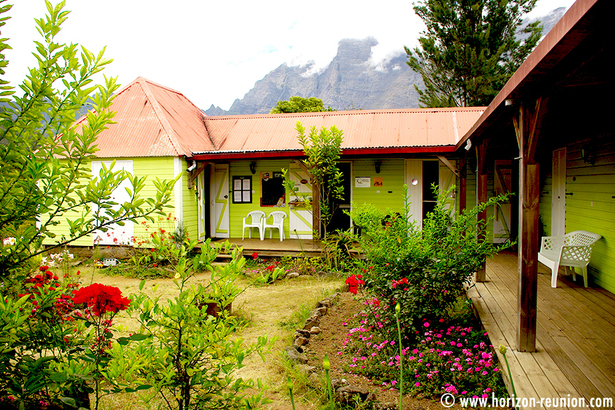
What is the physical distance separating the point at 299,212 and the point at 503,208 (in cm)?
527

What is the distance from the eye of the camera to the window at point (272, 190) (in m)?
10.4

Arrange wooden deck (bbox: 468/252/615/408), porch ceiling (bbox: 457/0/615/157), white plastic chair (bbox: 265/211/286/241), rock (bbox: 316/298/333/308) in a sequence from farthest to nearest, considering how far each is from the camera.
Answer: white plastic chair (bbox: 265/211/286/241), rock (bbox: 316/298/333/308), wooden deck (bbox: 468/252/615/408), porch ceiling (bbox: 457/0/615/157)

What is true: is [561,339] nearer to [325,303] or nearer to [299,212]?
[325,303]

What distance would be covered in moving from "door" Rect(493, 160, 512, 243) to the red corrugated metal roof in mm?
7857


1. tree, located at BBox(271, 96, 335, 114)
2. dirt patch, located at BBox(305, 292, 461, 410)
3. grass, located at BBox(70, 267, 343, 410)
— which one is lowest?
grass, located at BBox(70, 267, 343, 410)

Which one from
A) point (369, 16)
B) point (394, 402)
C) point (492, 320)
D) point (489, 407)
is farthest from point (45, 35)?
point (369, 16)

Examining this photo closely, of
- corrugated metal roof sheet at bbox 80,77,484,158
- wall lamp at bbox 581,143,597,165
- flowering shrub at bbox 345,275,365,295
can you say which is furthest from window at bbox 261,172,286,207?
wall lamp at bbox 581,143,597,165

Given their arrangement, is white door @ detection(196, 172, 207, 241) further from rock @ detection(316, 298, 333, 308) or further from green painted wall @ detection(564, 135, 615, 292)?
green painted wall @ detection(564, 135, 615, 292)

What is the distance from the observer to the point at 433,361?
3.52 metres

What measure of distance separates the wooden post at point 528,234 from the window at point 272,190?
741 centimetres

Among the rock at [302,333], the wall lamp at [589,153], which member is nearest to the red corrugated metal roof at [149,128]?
the rock at [302,333]

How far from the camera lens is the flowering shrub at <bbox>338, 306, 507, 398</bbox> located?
10.4 ft

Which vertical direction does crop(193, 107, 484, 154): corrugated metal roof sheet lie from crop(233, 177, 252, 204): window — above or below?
above

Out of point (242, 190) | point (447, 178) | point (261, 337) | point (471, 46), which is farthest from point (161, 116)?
point (471, 46)
